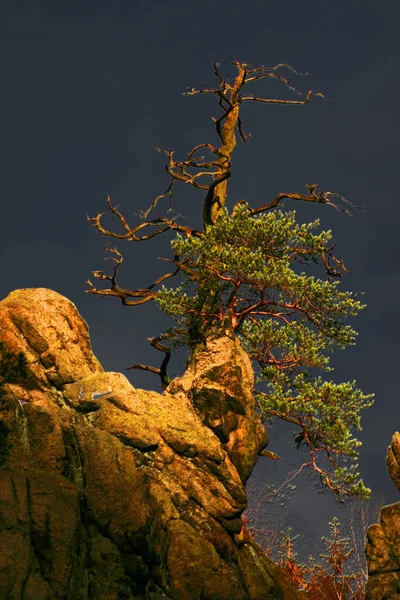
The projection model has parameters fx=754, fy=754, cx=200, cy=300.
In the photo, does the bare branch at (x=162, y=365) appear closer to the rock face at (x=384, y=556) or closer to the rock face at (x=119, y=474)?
the rock face at (x=119, y=474)

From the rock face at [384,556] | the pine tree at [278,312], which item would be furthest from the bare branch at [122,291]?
the rock face at [384,556]

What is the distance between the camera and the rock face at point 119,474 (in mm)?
17547

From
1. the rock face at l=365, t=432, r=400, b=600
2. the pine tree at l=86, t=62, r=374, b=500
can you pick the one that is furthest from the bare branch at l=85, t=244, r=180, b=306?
the rock face at l=365, t=432, r=400, b=600

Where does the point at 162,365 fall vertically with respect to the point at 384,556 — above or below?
above

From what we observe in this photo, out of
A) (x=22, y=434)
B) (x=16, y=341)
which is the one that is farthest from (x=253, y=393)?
(x=22, y=434)

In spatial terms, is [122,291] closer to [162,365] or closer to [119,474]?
[162,365]

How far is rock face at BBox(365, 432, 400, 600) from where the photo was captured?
26250 millimetres

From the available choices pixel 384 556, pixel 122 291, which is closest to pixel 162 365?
pixel 122 291

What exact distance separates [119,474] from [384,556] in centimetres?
1156

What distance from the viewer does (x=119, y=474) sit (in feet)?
68.2

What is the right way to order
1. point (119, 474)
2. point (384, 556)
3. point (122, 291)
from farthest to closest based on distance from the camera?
point (122, 291), point (384, 556), point (119, 474)

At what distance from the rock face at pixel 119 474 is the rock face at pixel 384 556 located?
4.10 meters

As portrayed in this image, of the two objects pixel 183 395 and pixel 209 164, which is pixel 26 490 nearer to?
pixel 183 395

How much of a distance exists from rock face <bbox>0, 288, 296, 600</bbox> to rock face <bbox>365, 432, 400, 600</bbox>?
13.5 feet
